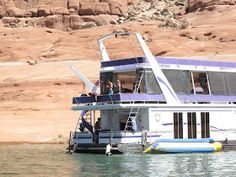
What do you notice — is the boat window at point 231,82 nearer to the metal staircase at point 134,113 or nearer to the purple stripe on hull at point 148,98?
the purple stripe on hull at point 148,98

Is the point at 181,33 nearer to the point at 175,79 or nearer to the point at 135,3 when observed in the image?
the point at 135,3

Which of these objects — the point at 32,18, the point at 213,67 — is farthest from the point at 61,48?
the point at 213,67

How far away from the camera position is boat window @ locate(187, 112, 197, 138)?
3834 centimetres

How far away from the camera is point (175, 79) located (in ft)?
126

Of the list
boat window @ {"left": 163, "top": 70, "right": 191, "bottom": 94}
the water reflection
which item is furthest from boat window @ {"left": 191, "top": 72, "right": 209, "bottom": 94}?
the water reflection

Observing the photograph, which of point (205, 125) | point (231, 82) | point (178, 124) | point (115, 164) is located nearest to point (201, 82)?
point (231, 82)

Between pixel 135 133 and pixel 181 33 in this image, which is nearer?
pixel 135 133

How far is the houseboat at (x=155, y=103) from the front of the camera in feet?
120

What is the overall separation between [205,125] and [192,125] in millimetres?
959

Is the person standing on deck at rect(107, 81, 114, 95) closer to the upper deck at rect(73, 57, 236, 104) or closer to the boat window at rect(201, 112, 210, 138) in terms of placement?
the upper deck at rect(73, 57, 236, 104)

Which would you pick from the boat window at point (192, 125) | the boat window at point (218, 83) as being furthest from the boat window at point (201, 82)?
the boat window at point (192, 125)

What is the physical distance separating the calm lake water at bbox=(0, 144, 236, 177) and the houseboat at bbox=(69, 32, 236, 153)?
3.73 feet

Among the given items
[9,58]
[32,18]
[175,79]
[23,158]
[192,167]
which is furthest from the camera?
[32,18]

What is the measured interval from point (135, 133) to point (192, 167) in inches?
243
